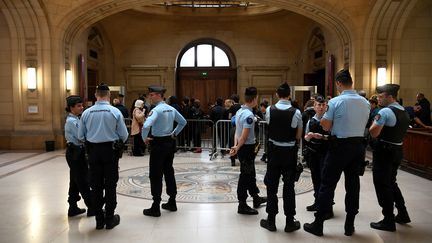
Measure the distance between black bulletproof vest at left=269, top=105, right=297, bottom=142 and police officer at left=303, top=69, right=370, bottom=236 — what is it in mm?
340

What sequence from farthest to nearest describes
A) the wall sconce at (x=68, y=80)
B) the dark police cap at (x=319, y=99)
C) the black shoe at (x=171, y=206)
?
1. the wall sconce at (x=68, y=80)
2. the black shoe at (x=171, y=206)
3. the dark police cap at (x=319, y=99)

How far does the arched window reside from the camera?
51.7 feet

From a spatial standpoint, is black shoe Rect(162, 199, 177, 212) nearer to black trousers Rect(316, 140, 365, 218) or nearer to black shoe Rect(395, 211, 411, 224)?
black trousers Rect(316, 140, 365, 218)

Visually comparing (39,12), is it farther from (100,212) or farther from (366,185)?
(366,185)

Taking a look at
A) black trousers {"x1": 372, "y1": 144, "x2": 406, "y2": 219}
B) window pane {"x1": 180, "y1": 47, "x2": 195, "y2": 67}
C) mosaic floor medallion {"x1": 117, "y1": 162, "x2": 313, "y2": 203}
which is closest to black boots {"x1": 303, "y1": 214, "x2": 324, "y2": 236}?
black trousers {"x1": 372, "y1": 144, "x2": 406, "y2": 219}

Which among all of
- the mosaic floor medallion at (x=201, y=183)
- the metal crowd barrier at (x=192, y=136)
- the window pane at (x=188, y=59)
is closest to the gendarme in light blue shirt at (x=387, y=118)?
the mosaic floor medallion at (x=201, y=183)

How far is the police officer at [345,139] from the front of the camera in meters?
4.19

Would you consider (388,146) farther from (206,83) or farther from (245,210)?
(206,83)

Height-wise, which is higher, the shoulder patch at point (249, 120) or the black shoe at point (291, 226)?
the shoulder patch at point (249, 120)

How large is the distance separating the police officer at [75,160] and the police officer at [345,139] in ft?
9.57

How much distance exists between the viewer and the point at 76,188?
515cm

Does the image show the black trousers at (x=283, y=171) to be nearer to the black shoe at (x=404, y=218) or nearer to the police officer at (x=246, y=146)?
the police officer at (x=246, y=146)

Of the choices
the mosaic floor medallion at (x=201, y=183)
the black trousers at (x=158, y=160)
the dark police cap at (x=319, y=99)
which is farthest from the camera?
the mosaic floor medallion at (x=201, y=183)

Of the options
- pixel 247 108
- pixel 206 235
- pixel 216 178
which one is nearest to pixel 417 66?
pixel 216 178
